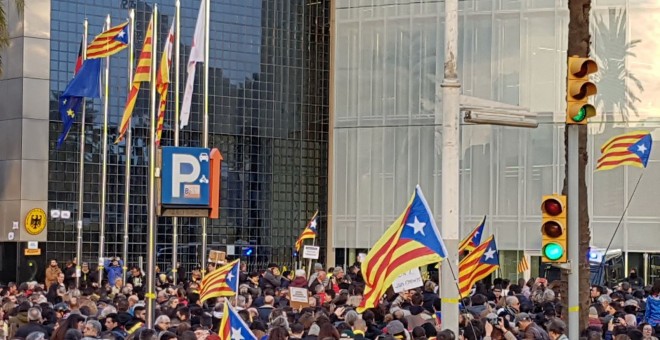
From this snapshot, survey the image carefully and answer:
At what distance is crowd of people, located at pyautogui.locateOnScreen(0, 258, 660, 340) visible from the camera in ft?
49.4

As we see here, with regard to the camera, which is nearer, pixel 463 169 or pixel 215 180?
pixel 215 180

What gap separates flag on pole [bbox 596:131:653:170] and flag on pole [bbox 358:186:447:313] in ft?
39.1

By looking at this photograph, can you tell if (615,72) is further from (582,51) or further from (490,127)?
(582,51)

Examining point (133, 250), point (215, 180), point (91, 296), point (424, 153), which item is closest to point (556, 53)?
point (424, 153)

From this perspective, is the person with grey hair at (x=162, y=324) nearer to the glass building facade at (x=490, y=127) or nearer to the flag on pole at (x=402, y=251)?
the flag on pole at (x=402, y=251)

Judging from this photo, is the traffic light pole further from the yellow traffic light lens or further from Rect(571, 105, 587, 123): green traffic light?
the yellow traffic light lens

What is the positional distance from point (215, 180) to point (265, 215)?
26962 mm

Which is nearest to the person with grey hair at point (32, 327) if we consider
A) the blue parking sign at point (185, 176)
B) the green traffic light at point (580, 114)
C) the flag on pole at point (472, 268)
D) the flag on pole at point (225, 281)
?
the blue parking sign at point (185, 176)

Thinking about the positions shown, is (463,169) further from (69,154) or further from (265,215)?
(69,154)

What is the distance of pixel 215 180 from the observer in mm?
14055

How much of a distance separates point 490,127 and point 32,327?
24.4m

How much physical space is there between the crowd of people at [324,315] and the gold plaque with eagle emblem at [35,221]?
10.2 meters

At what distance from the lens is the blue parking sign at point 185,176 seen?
45.1 ft

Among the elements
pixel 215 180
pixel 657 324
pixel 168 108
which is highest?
pixel 168 108
